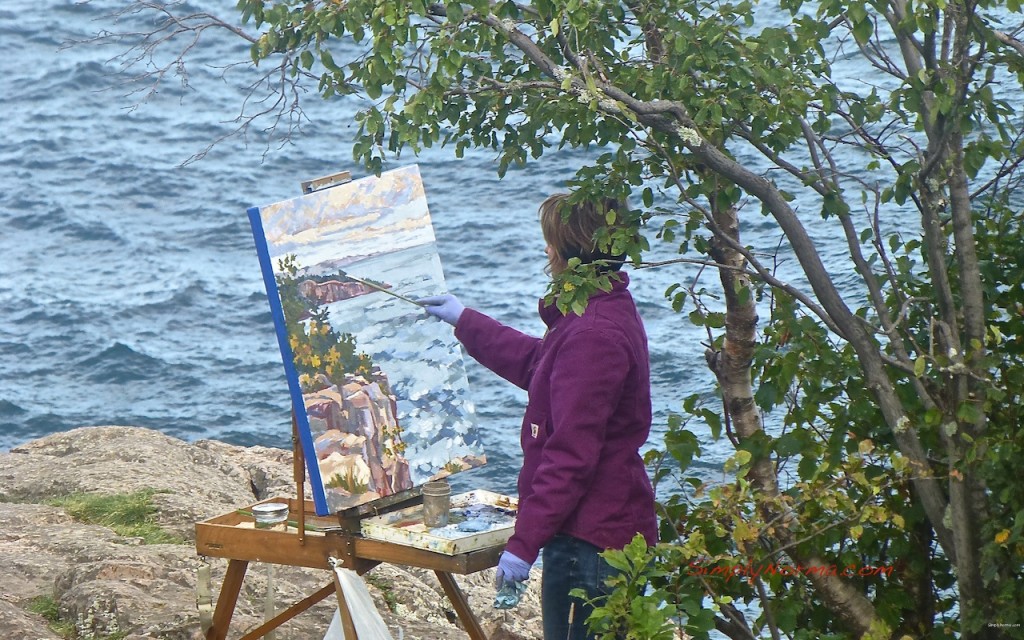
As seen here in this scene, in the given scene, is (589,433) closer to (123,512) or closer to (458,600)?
(458,600)

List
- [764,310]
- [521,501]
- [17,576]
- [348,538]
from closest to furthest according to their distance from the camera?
1. [521,501]
2. [348,538]
3. [17,576]
4. [764,310]

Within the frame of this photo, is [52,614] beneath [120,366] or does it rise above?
above

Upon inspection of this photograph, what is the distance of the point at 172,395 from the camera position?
12844 mm

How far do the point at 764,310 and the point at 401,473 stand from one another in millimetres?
7777

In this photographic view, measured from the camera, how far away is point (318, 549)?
353cm

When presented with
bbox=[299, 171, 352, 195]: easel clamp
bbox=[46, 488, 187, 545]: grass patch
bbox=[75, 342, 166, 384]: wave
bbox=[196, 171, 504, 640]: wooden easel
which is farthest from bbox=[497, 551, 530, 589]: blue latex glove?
bbox=[75, 342, 166, 384]: wave

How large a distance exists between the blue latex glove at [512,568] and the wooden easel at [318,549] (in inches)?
7.4

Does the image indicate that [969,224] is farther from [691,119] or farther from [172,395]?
[172,395]

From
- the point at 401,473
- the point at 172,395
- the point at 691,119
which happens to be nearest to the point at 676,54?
the point at 691,119

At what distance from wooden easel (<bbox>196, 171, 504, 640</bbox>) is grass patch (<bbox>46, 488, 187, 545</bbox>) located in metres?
1.98

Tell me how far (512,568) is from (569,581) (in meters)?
0.16

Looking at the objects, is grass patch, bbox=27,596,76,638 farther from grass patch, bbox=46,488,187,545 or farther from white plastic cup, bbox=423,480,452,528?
white plastic cup, bbox=423,480,452,528

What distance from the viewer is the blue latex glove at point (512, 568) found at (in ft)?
10.2

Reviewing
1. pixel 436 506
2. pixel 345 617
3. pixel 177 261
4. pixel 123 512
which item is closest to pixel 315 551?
pixel 345 617
